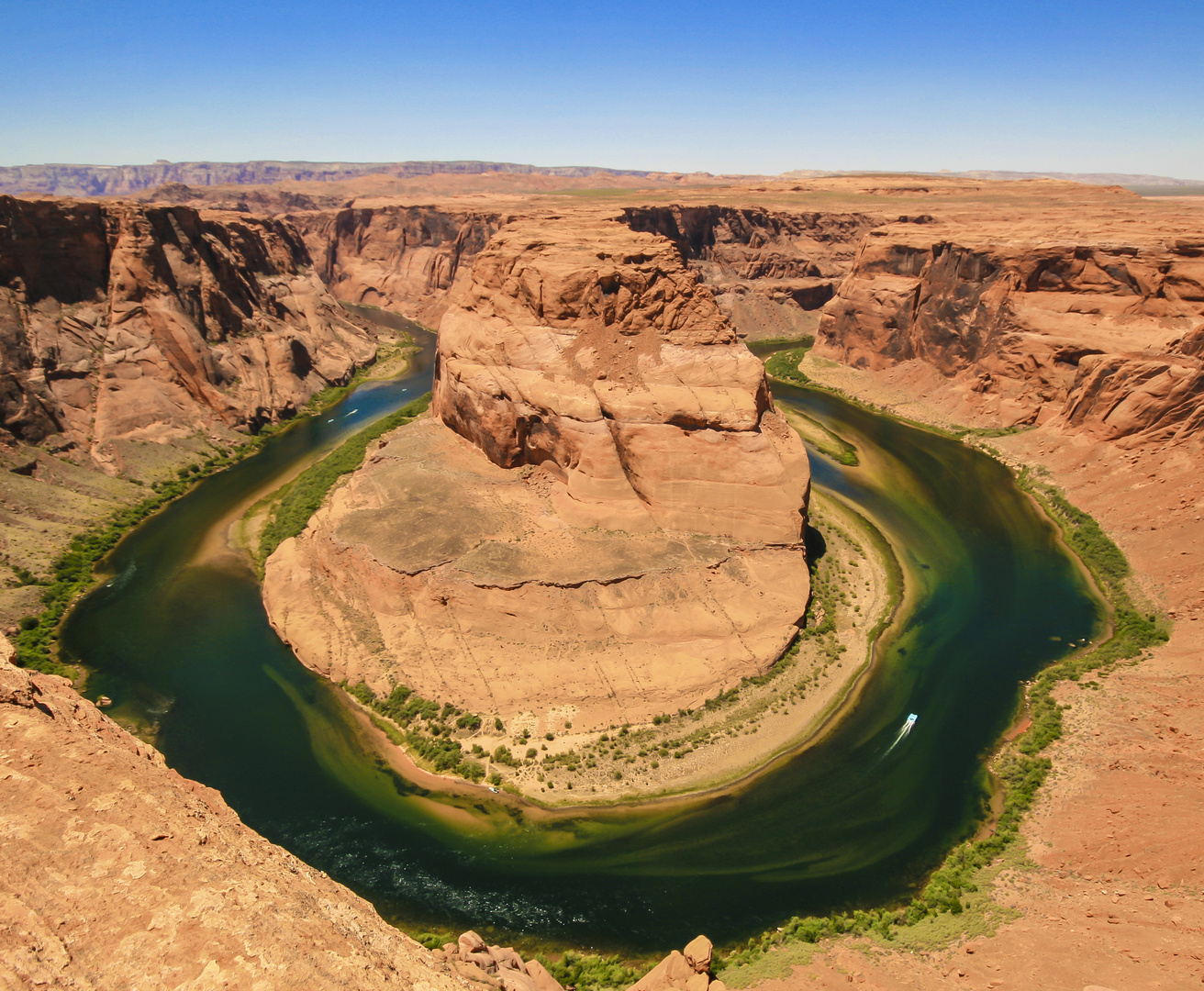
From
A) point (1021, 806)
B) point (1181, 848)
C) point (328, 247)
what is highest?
point (328, 247)

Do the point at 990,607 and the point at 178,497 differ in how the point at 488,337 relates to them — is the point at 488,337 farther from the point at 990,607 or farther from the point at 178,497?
the point at 990,607

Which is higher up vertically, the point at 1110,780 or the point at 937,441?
the point at 937,441

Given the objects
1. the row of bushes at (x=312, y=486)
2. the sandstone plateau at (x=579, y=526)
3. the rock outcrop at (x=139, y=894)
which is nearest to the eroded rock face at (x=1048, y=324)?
the sandstone plateau at (x=579, y=526)

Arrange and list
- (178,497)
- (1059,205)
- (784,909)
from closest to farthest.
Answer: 1. (784,909)
2. (178,497)
3. (1059,205)

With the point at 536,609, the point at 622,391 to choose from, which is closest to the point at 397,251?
the point at 622,391

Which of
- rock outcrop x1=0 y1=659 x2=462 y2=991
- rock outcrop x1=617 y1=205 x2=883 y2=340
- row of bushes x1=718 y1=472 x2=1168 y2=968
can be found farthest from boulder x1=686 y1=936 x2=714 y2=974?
rock outcrop x1=617 y1=205 x2=883 y2=340

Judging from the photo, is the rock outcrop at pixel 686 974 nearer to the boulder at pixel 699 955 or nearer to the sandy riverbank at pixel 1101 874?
the boulder at pixel 699 955

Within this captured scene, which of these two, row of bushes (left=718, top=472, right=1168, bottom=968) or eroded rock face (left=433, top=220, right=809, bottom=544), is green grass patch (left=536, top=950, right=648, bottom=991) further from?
eroded rock face (left=433, top=220, right=809, bottom=544)

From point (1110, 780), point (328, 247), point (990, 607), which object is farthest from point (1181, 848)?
point (328, 247)
